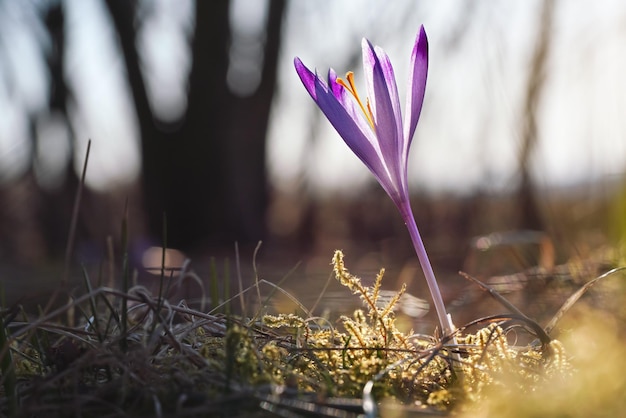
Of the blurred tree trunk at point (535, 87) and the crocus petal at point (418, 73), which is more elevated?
the blurred tree trunk at point (535, 87)

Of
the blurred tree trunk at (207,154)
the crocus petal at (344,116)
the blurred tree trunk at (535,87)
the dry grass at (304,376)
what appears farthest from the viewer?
the blurred tree trunk at (207,154)

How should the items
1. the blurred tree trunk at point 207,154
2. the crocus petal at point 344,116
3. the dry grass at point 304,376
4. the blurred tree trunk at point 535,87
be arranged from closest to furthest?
the dry grass at point 304,376
the crocus petal at point 344,116
the blurred tree trunk at point 535,87
the blurred tree trunk at point 207,154

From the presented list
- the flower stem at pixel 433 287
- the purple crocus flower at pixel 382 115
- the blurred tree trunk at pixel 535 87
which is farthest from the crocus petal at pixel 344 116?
the blurred tree trunk at pixel 535 87

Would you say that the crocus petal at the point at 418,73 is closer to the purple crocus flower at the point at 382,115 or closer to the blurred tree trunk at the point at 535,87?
the purple crocus flower at the point at 382,115

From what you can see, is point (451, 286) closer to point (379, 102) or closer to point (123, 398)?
point (379, 102)

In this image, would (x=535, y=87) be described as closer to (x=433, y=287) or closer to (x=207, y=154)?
(x=433, y=287)

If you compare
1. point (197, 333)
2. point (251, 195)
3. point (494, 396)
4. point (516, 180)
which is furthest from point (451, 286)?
point (251, 195)

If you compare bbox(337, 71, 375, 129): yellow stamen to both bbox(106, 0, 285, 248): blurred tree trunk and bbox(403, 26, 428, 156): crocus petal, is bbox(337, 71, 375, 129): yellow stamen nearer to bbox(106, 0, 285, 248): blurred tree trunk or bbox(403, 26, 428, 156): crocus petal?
bbox(403, 26, 428, 156): crocus petal
